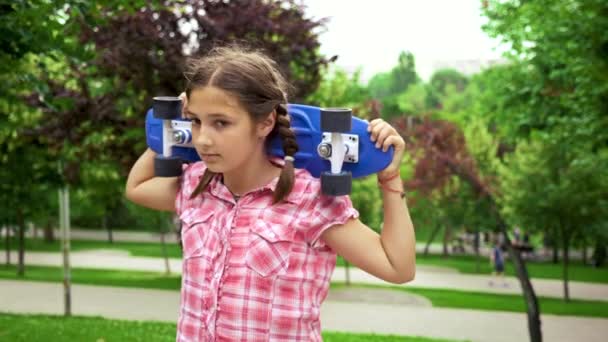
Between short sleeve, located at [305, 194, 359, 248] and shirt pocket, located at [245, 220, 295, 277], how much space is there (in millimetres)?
54

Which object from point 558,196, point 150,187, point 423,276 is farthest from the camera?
point 423,276

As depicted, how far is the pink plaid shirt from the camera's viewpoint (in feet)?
6.94

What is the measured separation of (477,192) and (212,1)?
469 cm

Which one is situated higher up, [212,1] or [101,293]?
[212,1]

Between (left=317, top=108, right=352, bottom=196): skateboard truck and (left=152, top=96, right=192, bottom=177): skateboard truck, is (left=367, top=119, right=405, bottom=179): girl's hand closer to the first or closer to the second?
(left=317, top=108, right=352, bottom=196): skateboard truck

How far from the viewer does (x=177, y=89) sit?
12508 mm

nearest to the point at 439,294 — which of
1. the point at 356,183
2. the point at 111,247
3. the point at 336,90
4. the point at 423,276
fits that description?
the point at 356,183

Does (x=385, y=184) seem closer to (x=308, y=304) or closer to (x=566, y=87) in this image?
(x=308, y=304)

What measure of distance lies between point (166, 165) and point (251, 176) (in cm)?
29

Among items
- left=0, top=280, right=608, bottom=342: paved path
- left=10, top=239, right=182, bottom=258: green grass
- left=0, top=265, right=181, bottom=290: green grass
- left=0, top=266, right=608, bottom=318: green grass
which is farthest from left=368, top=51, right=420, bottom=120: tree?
left=0, top=280, right=608, bottom=342: paved path

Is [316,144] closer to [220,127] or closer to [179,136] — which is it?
[220,127]

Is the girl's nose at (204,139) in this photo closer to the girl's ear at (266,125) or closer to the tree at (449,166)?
the girl's ear at (266,125)

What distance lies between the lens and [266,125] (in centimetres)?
219

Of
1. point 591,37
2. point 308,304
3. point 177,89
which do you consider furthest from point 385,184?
point 177,89
